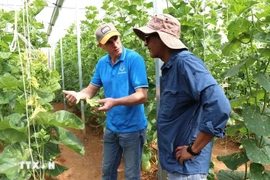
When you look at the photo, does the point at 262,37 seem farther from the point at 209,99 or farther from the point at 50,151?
the point at 50,151

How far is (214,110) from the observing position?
1.61 meters

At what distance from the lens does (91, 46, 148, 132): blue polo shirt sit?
8.68 ft

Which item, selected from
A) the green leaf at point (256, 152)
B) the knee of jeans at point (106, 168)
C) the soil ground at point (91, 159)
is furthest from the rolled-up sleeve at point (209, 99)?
the soil ground at point (91, 159)

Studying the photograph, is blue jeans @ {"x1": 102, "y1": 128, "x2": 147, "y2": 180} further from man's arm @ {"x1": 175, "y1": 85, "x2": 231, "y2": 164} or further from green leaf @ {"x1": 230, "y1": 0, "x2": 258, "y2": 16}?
green leaf @ {"x1": 230, "y1": 0, "x2": 258, "y2": 16}

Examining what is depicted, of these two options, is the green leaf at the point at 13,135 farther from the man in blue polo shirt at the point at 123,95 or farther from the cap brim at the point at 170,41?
the cap brim at the point at 170,41

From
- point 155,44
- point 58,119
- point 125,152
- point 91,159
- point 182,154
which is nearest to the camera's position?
point 182,154

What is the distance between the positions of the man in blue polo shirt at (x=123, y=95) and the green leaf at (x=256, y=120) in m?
0.83

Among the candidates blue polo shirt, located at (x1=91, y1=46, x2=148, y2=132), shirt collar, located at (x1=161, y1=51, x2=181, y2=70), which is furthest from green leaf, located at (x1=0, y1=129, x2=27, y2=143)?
shirt collar, located at (x1=161, y1=51, x2=181, y2=70)

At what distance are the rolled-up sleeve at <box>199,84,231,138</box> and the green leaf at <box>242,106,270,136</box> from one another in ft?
2.51

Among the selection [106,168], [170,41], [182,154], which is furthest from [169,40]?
[106,168]

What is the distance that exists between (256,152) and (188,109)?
0.91 m

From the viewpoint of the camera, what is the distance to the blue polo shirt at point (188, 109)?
1.62 meters

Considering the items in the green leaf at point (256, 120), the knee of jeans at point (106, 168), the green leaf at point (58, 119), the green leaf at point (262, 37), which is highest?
the green leaf at point (262, 37)

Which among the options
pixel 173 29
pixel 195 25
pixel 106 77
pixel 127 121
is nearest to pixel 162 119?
pixel 173 29
